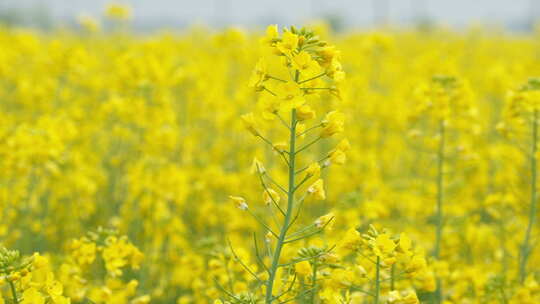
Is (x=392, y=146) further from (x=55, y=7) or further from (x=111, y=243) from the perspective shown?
(x=55, y=7)

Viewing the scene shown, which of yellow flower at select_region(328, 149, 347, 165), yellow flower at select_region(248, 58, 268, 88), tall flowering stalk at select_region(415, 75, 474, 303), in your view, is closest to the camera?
yellow flower at select_region(248, 58, 268, 88)

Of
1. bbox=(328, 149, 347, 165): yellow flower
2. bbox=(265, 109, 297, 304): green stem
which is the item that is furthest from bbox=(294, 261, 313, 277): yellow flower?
bbox=(328, 149, 347, 165): yellow flower

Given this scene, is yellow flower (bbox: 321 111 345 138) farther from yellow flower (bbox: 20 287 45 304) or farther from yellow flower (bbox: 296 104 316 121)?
A: yellow flower (bbox: 20 287 45 304)

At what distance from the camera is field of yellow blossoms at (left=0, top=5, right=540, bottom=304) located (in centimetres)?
239

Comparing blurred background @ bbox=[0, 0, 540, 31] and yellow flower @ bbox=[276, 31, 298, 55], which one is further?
blurred background @ bbox=[0, 0, 540, 31]

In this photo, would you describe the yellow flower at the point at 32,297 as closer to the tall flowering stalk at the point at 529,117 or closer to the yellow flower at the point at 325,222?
the yellow flower at the point at 325,222

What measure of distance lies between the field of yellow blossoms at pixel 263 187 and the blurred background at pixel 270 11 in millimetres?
16170

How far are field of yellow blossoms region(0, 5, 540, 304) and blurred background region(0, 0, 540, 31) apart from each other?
16.2 m

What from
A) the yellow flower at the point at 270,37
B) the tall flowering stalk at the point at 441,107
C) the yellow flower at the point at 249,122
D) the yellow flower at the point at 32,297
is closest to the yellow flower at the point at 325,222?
the yellow flower at the point at 249,122

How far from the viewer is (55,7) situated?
26.2 m

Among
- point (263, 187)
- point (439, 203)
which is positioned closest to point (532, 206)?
point (439, 203)

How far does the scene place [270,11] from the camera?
3394 centimetres

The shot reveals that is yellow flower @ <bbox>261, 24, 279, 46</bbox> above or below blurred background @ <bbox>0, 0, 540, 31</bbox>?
above

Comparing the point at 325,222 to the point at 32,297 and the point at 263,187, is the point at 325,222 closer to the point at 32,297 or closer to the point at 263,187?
the point at 263,187
